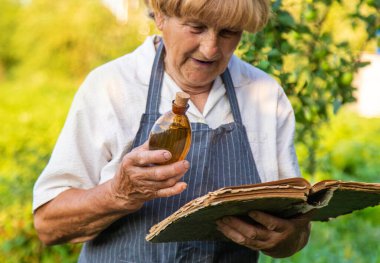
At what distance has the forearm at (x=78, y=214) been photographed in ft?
6.39

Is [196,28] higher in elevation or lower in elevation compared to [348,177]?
higher

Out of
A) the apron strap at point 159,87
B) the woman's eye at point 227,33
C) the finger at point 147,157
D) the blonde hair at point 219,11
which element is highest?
the blonde hair at point 219,11

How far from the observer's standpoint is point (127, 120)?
82.9 inches

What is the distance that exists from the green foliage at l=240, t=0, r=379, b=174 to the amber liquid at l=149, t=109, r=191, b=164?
998mm

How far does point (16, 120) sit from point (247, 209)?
23.8 feet

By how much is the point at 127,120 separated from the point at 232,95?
1.09 feet

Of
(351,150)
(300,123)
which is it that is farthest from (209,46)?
(351,150)

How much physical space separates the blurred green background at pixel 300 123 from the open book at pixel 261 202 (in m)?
0.86

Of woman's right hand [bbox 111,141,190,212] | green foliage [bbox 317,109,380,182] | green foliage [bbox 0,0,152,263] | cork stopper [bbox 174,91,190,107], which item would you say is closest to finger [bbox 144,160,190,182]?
woman's right hand [bbox 111,141,190,212]

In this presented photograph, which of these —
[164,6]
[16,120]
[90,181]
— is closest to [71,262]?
[90,181]

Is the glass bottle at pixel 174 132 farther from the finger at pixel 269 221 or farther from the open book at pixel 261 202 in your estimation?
the finger at pixel 269 221

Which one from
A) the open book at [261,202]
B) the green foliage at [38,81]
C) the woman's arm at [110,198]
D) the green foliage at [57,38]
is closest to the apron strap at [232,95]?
the open book at [261,202]

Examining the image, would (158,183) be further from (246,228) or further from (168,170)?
(246,228)

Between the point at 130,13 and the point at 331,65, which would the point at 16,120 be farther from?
the point at 331,65
